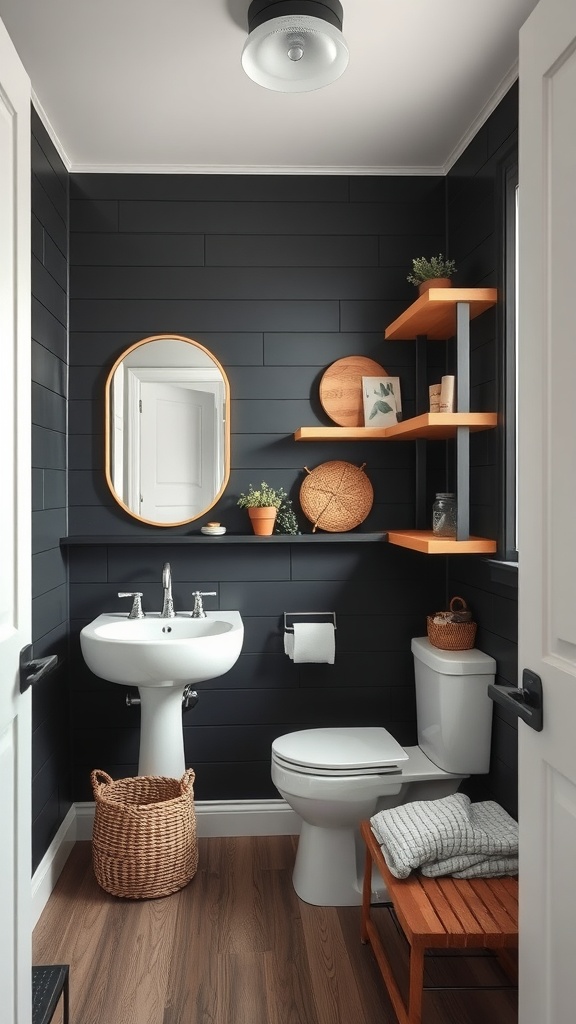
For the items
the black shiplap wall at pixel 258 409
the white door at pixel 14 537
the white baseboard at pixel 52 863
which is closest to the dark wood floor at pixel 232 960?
the white baseboard at pixel 52 863

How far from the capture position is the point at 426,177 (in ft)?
9.91

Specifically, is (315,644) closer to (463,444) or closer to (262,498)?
(262,498)

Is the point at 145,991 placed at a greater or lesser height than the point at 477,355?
lesser

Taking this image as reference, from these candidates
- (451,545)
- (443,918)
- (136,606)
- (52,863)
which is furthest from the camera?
(136,606)

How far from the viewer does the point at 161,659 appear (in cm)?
243

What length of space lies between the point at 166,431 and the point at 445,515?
1.12 meters

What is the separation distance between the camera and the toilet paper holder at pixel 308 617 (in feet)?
9.88

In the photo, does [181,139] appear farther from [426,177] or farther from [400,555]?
[400,555]

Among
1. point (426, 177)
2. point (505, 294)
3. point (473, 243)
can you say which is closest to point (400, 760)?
point (505, 294)

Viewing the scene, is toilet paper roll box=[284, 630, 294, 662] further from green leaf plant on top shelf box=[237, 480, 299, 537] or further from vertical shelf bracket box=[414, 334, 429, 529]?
vertical shelf bracket box=[414, 334, 429, 529]

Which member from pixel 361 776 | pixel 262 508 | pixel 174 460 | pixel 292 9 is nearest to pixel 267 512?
pixel 262 508

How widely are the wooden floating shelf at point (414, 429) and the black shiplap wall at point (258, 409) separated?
160 mm

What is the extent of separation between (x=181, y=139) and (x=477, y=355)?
131cm

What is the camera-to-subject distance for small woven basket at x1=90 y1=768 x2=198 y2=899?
250 centimetres
